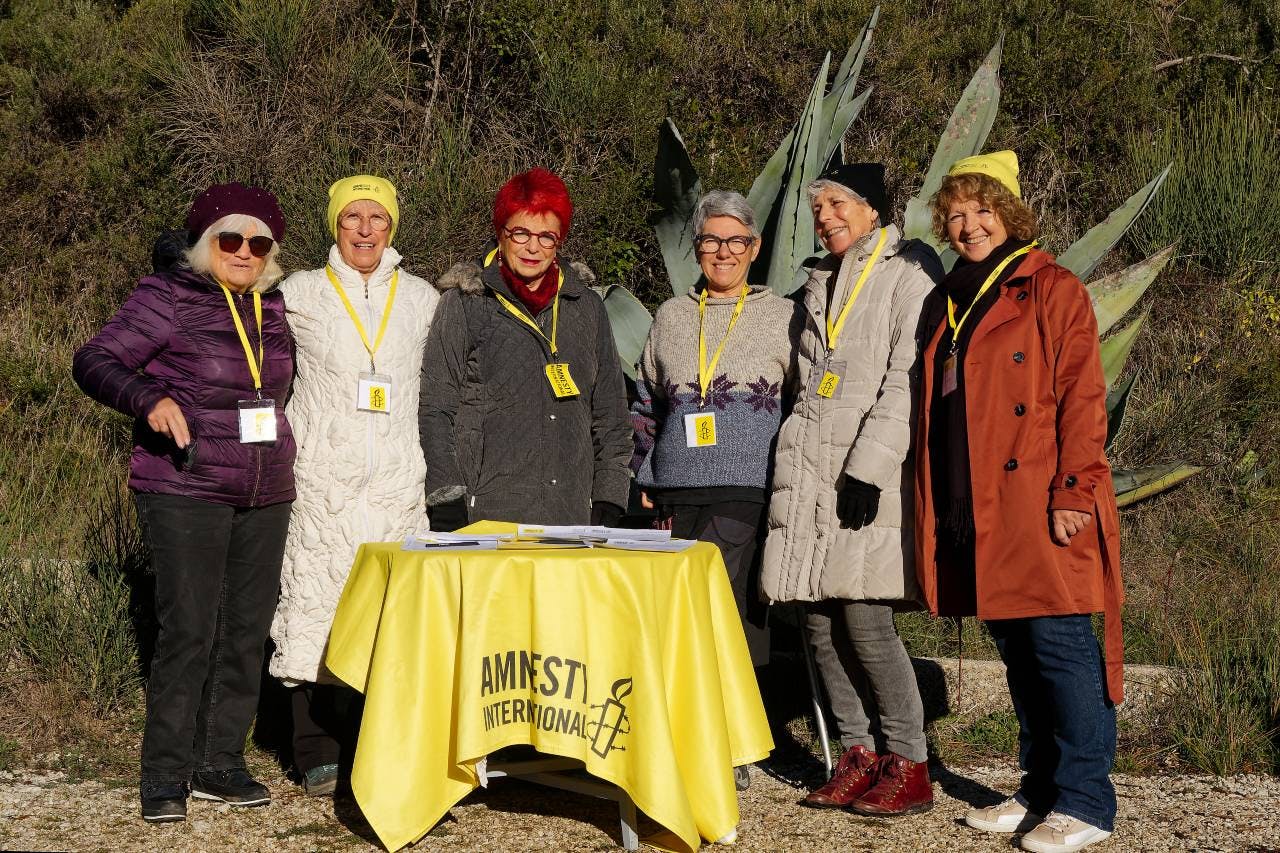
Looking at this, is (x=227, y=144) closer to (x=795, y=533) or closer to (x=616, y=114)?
(x=616, y=114)

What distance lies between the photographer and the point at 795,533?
4.14m

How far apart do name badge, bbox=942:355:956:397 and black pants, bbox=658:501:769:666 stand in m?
0.80

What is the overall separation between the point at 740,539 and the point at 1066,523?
1.11 meters

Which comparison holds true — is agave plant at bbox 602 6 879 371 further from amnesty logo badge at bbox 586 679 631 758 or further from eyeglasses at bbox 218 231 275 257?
amnesty logo badge at bbox 586 679 631 758

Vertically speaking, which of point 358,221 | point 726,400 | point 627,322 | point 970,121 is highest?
point 970,121

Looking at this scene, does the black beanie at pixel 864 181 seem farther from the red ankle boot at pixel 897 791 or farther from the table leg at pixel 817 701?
the red ankle boot at pixel 897 791

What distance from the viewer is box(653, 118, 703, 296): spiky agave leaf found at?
5857mm

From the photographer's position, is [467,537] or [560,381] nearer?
[467,537]

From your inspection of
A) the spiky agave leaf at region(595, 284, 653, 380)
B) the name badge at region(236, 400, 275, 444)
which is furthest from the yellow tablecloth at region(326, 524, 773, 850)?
the spiky agave leaf at region(595, 284, 653, 380)

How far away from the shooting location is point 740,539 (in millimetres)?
4336

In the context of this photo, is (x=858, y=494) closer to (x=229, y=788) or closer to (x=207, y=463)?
(x=207, y=463)

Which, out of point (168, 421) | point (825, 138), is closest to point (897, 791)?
point (168, 421)

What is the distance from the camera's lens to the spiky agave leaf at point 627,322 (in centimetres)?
580

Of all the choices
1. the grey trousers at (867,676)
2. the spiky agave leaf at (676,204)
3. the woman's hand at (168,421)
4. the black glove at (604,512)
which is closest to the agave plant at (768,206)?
the spiky agave leaf at (676,204)
